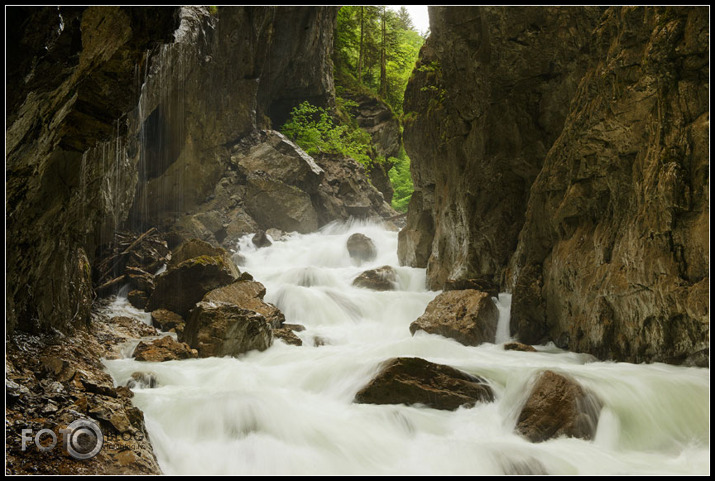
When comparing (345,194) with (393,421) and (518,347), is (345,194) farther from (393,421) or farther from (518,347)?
(393,421)

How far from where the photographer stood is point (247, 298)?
37.3ft

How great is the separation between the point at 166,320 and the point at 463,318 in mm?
6781

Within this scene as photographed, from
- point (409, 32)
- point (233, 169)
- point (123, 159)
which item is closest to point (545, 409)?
point (123, 159)

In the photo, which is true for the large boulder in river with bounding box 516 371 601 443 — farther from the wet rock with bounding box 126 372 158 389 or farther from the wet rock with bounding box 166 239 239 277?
the wet rock with bounding box 166 239 239 277

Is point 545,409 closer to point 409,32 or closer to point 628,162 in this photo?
point 628,162

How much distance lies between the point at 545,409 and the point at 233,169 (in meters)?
19.3

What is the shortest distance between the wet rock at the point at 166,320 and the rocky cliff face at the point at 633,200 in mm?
7684

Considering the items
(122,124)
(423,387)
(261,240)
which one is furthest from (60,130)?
(261,240)

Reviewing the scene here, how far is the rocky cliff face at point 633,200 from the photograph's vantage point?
580cm

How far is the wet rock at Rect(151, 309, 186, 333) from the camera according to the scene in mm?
10680

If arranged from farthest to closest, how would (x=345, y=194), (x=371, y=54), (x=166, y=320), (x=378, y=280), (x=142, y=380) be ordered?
(x=371, y=54) < (x=345, y=194) < (x=378, y=280) < (x=166, y=320) < (x=142, y=380)

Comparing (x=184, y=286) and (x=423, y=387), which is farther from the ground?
(x=184, y=286)

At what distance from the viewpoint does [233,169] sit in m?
22.1

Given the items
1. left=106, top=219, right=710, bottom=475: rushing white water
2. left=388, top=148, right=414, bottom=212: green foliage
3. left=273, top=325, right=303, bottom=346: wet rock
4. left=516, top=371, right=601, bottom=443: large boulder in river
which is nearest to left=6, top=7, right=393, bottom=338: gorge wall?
left=106, top=219, right=710, bottom=475: rushing white water
